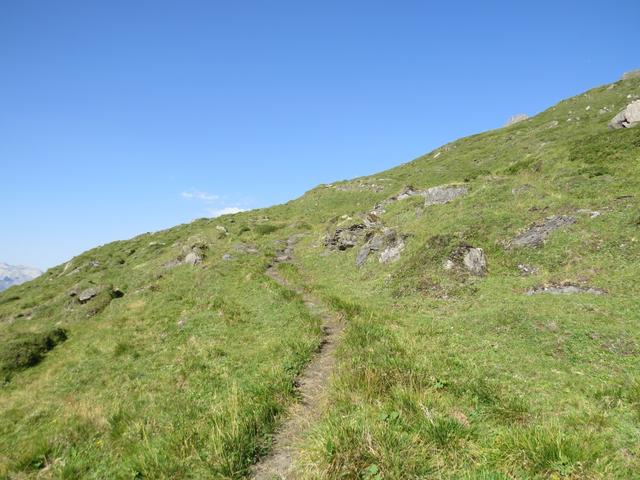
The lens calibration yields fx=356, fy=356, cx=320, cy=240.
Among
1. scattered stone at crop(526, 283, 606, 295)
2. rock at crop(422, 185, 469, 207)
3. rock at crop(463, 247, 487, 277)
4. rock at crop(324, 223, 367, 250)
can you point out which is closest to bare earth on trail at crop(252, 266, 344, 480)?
rock at crop(463, 247, 487, 277)

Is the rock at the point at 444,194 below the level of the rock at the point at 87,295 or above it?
above

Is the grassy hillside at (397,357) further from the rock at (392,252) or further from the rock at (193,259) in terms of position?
the rock at (193,259)

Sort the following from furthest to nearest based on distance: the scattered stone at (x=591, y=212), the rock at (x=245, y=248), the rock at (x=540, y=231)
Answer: the rock at (x=245, y=248) < the scattered stone at (x=591, y=212) < the rock at (x=540, y=231)

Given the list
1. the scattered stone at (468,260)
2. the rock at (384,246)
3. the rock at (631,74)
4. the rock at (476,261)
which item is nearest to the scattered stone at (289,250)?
the rock at (384,246)

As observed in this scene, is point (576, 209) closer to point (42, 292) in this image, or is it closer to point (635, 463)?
point (635, 463)

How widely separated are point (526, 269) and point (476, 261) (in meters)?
2.57

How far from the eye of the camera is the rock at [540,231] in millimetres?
21311

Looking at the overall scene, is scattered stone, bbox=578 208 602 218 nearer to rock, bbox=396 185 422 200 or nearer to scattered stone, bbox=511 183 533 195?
scattered stone, bbox=511 183 533 195

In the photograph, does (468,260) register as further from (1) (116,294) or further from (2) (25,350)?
(1) (116,294)

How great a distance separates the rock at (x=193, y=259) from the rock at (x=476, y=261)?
91.0ft

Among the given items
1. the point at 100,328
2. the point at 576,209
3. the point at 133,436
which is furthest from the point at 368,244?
the point at 133,436

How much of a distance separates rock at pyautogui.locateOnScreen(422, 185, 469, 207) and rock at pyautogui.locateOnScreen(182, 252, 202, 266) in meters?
24.8

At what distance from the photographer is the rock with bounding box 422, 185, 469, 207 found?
3497 centimetres

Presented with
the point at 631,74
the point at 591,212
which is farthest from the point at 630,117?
the point at 631,74
